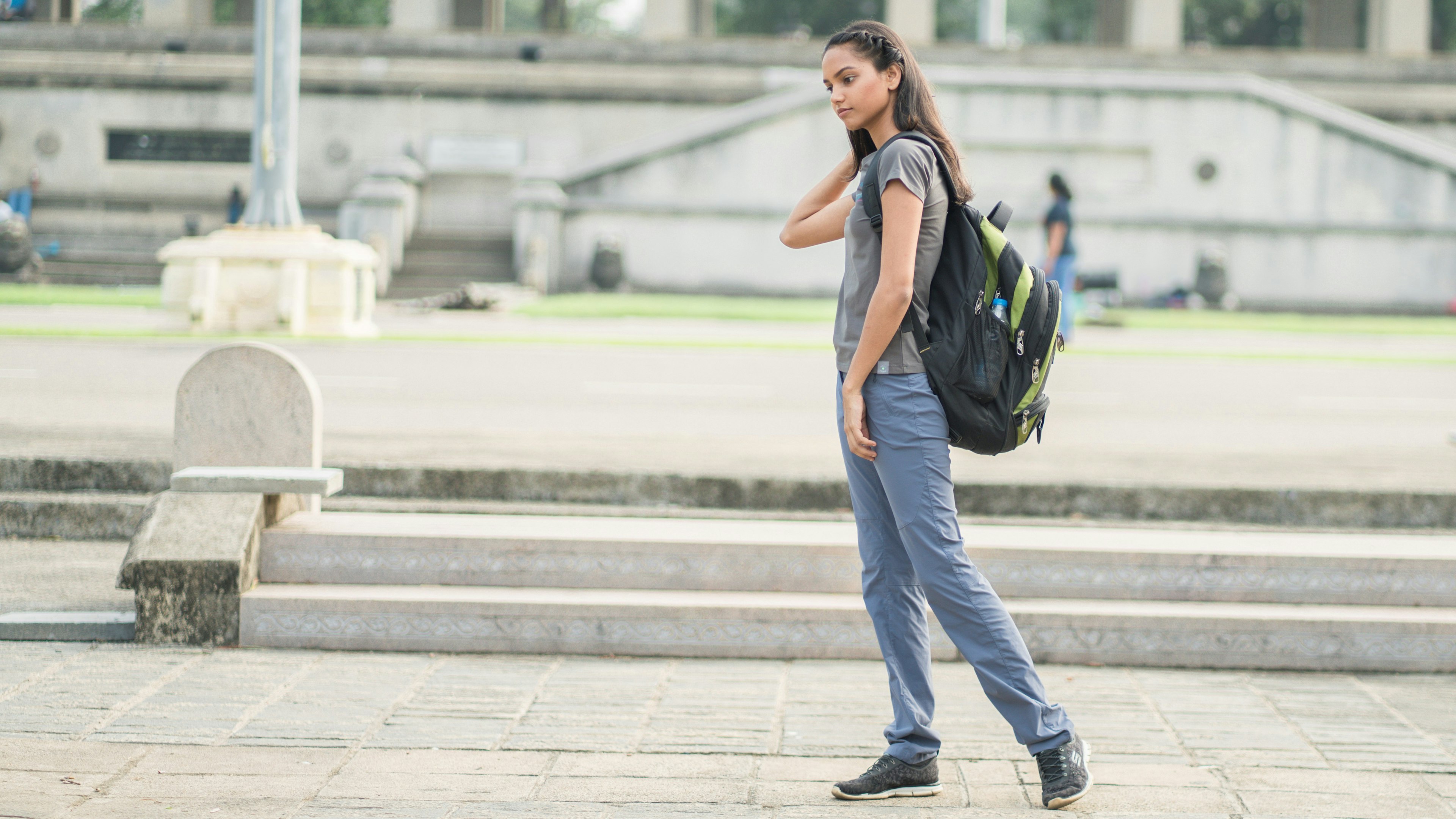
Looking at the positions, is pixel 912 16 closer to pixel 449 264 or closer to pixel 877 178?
pixel 449 264

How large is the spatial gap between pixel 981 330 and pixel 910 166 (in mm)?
413

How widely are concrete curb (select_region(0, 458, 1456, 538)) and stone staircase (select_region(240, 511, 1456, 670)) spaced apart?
94 centimetres

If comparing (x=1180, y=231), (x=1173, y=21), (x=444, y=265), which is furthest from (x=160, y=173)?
(x=1173, y=21)

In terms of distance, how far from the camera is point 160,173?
2931 centimetres

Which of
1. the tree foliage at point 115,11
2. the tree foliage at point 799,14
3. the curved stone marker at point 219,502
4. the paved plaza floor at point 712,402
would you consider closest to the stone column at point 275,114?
the paved plaza floor at point 712,402

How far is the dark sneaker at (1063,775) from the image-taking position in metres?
3.12

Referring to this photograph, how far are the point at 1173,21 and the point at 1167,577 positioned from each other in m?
33.0

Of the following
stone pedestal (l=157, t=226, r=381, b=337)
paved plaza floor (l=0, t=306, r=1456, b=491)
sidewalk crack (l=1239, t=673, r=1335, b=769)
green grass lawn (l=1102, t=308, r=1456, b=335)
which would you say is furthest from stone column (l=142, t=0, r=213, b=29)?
sidewalk crack (l=1239, t=673, r=1335, b=769)

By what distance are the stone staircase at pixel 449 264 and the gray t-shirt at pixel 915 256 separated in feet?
66.3

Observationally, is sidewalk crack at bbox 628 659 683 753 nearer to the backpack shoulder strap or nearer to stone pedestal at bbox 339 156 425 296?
the backpack shoulder strap

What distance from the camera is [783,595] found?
14.9 ft

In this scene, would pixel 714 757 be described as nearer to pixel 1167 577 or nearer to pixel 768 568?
pixel 768 568

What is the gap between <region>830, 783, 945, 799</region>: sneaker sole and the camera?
3215 millimetres

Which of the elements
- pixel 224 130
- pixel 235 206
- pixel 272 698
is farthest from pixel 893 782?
pixel 224 130
